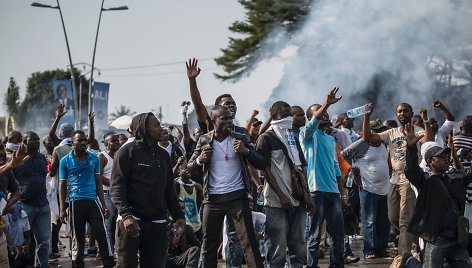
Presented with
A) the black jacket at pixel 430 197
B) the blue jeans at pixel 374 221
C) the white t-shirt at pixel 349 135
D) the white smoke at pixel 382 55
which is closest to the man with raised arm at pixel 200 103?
the black jacket at pixel 430 197

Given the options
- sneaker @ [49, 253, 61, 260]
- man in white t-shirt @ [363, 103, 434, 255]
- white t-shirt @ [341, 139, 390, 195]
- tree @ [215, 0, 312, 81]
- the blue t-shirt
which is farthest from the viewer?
tree @ [215, 0, 312, 81]

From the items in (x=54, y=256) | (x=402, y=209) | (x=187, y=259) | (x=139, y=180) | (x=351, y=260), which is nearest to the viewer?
(x=139, y=180)

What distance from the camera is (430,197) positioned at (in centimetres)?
841

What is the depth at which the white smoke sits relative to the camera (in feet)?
86.8

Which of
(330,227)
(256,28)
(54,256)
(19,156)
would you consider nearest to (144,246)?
(19,156)

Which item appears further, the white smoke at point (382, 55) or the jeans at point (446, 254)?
the white smoke at point (382, 55)

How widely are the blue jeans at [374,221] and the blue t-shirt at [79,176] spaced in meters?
3.75

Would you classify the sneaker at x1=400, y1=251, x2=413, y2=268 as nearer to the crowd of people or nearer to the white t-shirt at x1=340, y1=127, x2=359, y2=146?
the crowd of people

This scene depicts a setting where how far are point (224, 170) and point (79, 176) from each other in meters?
2.97

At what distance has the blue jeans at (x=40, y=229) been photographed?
10.9 metres

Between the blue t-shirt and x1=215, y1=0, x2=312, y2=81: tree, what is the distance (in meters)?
23.3

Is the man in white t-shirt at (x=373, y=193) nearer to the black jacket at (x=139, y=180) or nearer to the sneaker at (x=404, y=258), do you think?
the sneaker at (x=404, y=258)

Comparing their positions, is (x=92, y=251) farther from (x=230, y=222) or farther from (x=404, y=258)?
(x=404, y=258)

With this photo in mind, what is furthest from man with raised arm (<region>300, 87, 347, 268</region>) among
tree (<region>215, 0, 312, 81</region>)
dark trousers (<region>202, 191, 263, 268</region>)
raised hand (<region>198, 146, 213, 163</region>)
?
tree (<region>215, 0, 312, 81</region>)
